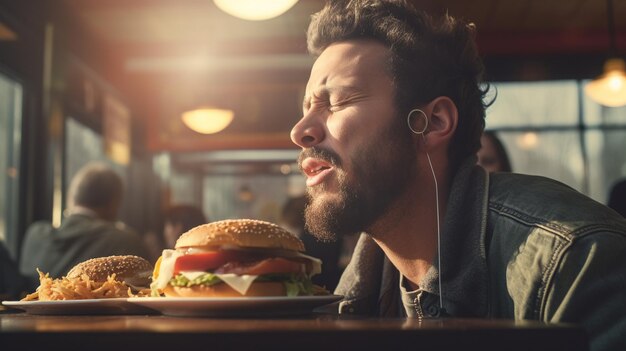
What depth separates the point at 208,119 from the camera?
7.68 metres

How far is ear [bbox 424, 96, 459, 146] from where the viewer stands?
1825 mm

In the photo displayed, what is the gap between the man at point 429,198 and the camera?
4.36 feet

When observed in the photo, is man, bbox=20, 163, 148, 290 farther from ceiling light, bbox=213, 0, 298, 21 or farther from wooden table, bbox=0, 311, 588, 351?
wooden table, bbox=0, 311, 588, 351

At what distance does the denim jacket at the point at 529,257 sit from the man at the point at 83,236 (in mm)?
2671

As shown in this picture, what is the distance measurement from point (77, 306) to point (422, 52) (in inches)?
43.4

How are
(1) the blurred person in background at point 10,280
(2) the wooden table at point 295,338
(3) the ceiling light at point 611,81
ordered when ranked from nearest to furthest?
(2) the wooden table at point 295,338 → (1) the blurred person in background at point 10,280 → (3) the ceiling light at point 611,81

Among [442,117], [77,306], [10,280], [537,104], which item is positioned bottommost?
[10,280]

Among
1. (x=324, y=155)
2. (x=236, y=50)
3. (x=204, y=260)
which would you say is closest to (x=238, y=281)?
(x=204, y=260)

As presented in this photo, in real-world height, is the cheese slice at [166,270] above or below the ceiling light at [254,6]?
below

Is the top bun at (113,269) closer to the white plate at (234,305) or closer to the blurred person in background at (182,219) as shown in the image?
the white plate at (234,305)

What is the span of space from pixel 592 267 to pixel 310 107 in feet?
2.75

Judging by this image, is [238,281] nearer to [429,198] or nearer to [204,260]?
[204,260]

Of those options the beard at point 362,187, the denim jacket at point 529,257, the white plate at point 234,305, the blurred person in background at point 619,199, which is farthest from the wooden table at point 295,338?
the blurred person in background at point 619,199

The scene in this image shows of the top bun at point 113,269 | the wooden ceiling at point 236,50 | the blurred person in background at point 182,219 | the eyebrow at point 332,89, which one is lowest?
the top bun at point 113,269
